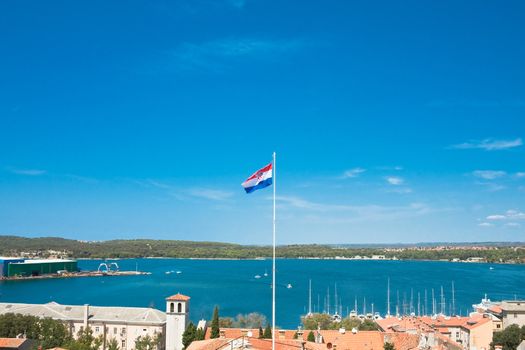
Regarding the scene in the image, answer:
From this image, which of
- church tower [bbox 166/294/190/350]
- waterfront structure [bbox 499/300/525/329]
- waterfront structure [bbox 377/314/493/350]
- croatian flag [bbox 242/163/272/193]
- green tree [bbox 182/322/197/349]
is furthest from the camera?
waterfront structure [bbox 499/300/525/329]

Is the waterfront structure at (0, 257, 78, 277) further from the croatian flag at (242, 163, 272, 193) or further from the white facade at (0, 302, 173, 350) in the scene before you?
the croatian flag at (242, 163, 272, 193)

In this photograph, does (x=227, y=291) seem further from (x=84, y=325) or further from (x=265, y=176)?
(x=265, y=176)

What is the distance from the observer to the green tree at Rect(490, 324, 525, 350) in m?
34.8

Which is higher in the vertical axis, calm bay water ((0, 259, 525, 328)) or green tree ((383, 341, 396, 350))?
green tree ((383, 341, 396, 350))

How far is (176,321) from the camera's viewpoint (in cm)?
3703

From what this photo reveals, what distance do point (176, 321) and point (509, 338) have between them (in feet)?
67.3

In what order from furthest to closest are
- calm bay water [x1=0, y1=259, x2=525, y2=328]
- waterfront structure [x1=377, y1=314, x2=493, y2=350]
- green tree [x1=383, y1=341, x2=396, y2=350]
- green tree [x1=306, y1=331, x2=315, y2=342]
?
calm bay water [x1=0, y1=259, x2=525, y2=328]
waterfront structure [x1=377, y1=314, x2=493, y2=350]
green tree [x1=306, y1=331, x2=315, y2=342]
green tree [x1=383, y1=341, x2=396, y2=350]

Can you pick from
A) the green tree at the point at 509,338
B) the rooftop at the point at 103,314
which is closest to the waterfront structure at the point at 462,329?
the green tree at the point at 509,338

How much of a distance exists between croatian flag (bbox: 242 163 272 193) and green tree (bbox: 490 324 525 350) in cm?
2597

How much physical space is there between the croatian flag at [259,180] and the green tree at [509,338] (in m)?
26.0

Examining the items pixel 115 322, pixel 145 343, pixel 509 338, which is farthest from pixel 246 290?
pixel 509 338

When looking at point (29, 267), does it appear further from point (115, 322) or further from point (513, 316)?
point (513, 316)

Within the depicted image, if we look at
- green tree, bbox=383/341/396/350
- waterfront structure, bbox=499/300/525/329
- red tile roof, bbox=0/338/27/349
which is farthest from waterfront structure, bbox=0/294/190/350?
waterfront structure, bbox=499/300/525/329

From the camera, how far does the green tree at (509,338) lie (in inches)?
1368
